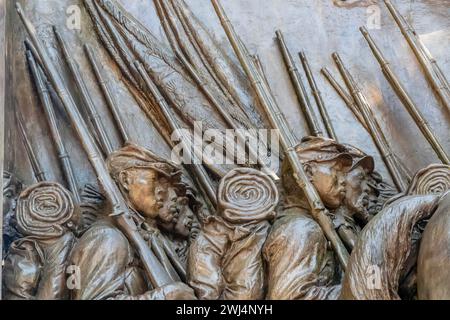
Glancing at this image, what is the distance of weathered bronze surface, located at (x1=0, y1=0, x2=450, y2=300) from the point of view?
850 cm

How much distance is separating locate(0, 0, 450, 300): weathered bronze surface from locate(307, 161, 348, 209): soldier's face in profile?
1 centimetres

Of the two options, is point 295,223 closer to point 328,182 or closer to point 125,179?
point 328,182

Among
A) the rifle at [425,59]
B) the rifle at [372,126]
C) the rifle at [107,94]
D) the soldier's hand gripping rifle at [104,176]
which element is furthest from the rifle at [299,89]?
the soldier's hand gripping rifle at [104,176]

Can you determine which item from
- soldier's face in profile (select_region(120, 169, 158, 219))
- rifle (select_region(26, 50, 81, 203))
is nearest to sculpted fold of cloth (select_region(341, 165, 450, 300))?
soldier's face in profile (select_region(120, 169, 158, 219))

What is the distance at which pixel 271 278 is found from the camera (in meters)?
8.51

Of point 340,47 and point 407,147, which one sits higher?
point 340,47

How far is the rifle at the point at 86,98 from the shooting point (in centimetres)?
936

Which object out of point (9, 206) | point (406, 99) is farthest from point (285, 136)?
point (9, 206)

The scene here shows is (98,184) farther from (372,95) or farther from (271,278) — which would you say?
(372,95)
